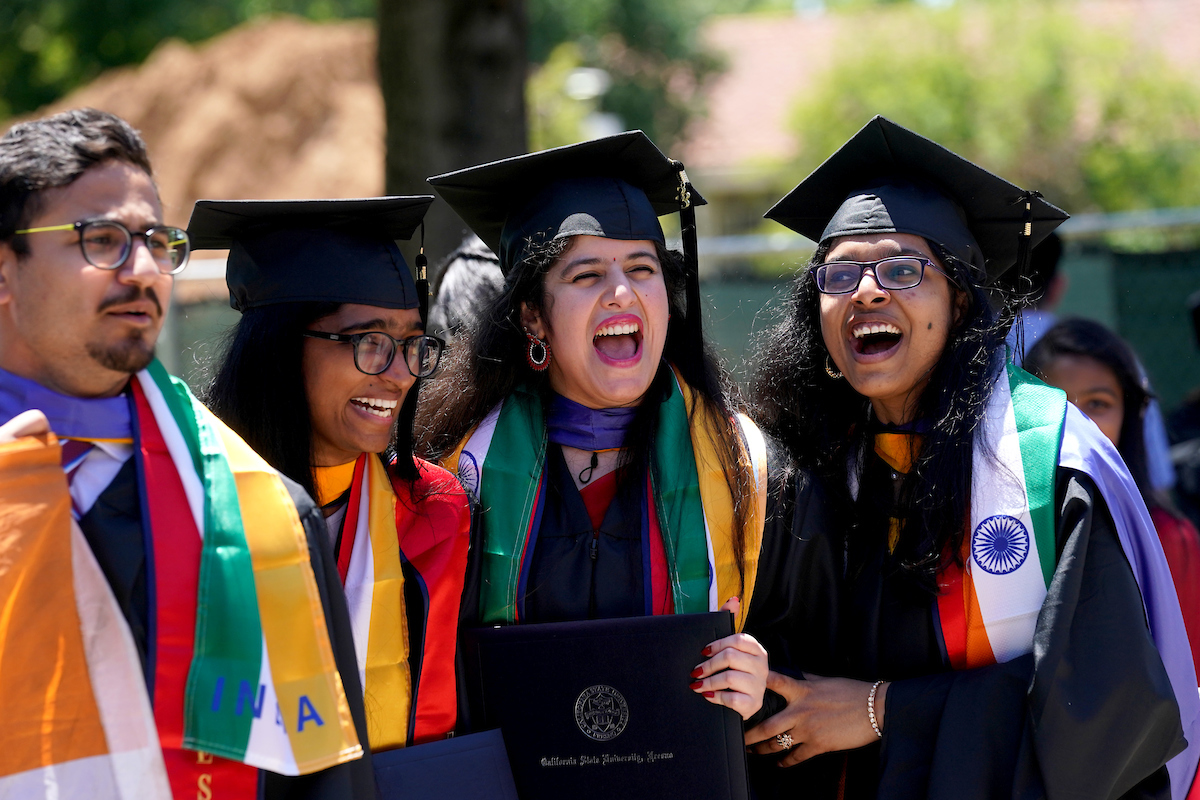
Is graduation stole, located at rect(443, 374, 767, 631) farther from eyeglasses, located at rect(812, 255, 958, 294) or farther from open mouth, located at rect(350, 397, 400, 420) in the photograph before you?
eyeglasses, located at rect(812, 255, 958, 294)

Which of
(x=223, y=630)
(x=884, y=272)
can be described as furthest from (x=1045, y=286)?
(x=223, y=630)

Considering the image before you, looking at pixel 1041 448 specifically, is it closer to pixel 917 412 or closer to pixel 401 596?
pixel 917 412

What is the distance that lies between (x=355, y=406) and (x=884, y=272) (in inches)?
50.2

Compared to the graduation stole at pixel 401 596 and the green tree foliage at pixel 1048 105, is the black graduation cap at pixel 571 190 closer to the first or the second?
the graduation stole at pixel 401 596

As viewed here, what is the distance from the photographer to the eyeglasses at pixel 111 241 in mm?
1869

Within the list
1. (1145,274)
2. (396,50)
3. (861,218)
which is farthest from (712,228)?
(861,218)

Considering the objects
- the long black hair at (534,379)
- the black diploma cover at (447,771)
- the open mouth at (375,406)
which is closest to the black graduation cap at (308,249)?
the open mouth at (375,406)

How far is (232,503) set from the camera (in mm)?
1951

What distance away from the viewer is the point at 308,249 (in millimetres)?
2555

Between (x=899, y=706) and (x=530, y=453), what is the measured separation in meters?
1.02

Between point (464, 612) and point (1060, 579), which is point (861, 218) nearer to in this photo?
point (1060, 579)

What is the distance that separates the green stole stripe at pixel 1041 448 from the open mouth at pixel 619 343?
2.96 ft

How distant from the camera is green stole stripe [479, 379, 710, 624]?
8.57ft

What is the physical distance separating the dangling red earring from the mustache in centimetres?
109
